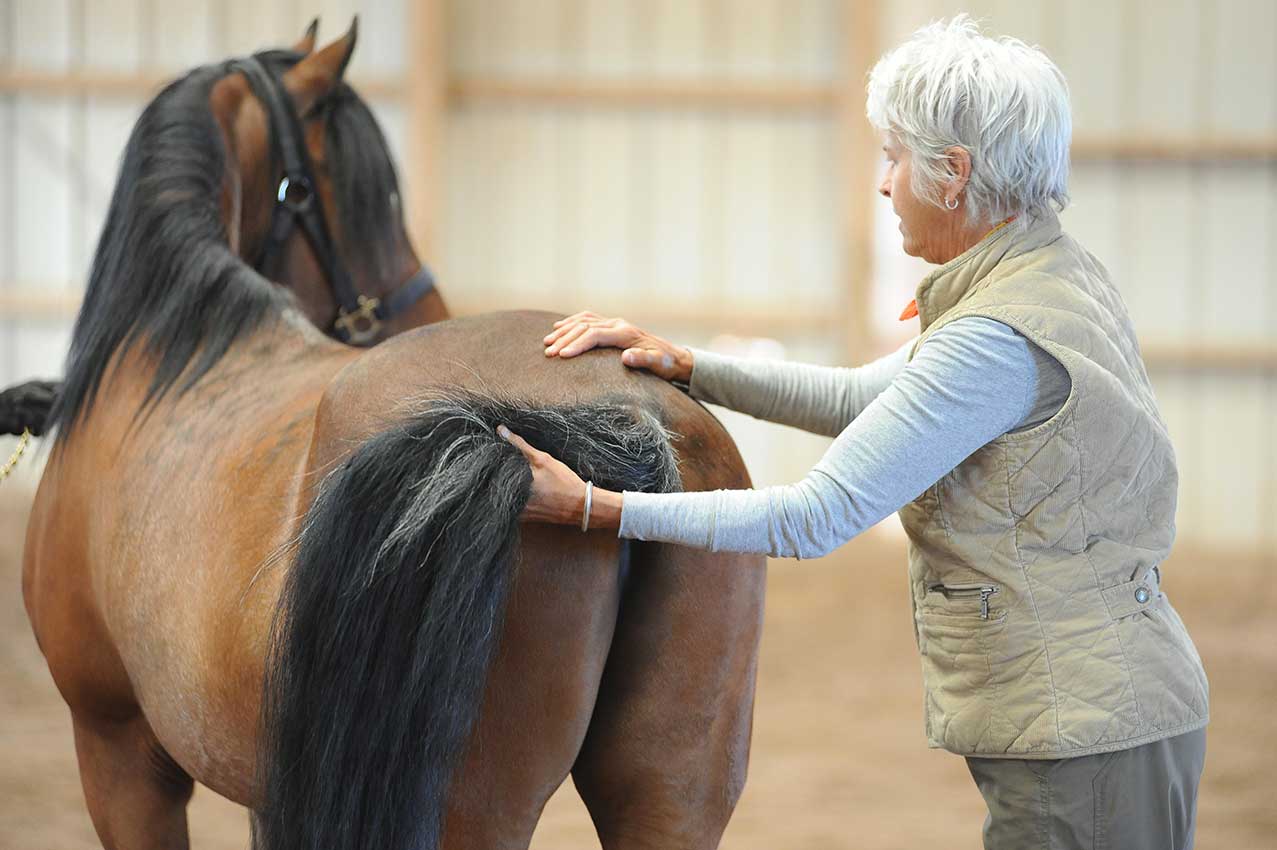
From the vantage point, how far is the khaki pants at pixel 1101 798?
1246mm

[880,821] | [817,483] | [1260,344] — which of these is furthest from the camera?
[1260,344]

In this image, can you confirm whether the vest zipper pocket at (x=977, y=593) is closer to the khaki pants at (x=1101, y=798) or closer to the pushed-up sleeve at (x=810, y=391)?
the khaki pants at (x=1101, y=798)

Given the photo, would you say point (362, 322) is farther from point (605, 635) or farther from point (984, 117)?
point (984, 117)

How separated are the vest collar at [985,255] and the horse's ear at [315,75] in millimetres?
1330

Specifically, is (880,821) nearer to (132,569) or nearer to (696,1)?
(132,569)

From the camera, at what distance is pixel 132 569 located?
156 centimetres

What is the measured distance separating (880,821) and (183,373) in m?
2.30

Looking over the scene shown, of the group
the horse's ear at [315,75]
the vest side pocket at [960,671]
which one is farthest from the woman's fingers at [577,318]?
the horse's ear at [315,75]

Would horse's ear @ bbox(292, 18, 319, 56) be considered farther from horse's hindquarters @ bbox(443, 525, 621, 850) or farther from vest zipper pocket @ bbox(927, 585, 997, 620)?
vest zipper pocket @ bbox(927, 585, 997, 620)

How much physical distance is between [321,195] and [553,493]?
4.23 feet

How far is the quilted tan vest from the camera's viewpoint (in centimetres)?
122

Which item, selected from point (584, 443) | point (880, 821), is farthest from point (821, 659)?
point (584, 443)

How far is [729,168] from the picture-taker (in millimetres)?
7070

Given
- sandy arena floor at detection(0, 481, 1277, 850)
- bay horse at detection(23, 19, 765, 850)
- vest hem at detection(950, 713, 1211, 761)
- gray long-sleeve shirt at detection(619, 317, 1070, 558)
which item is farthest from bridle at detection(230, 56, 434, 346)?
sandy arena floor at detection(0, 481, 1277, 850)
